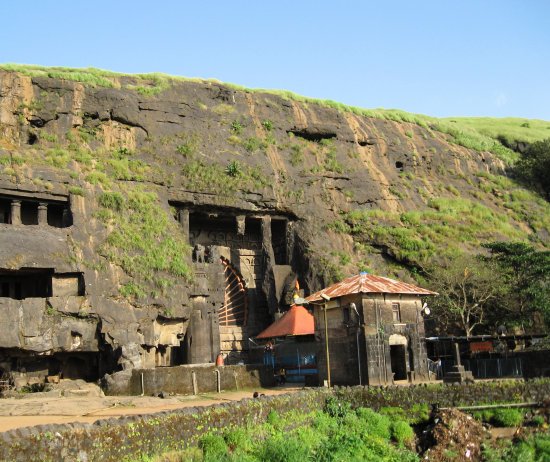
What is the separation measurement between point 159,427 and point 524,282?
1149 inches

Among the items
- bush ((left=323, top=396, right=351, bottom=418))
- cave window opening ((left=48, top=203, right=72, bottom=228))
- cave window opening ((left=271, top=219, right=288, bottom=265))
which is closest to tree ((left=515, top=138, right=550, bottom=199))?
cave window opening ((left=271, top=219, right=288, bottom=265))

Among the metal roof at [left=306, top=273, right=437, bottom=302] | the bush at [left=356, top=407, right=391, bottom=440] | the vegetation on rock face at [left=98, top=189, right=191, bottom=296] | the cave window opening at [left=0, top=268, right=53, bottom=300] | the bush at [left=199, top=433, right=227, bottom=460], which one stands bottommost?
the bush at [left=356, top=407, right=391, bottom=440]

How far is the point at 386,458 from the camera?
20.9 meters

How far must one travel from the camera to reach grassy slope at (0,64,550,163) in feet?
142

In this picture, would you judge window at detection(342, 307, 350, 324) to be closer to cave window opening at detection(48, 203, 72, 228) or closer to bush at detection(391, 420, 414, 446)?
bush at detection(391, 420, 414, 446)

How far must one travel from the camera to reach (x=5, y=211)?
34219 mm

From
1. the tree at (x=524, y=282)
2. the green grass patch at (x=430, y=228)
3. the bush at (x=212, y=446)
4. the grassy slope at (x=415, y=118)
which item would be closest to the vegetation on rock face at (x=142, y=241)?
the grassy slope at (x=415, y=118)

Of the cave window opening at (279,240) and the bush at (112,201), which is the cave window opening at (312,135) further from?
the bush at (112,201)

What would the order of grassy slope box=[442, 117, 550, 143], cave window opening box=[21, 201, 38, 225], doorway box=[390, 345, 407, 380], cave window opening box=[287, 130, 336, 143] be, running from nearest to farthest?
doorway box=[390, 345, 407, 380], cave window opening box=[21, 201, 38, 225], cave window opening box=[287, 130, 336, 143], grassy slope box=[442, 117, 550, 143]

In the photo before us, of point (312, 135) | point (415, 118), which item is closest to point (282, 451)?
point (312, 135)

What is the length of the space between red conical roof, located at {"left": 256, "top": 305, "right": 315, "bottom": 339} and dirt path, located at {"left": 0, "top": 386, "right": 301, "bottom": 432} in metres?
8.58

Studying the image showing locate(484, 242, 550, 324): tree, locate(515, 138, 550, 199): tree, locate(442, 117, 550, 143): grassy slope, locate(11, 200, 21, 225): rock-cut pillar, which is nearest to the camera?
locate(11, 200, 21, 225): rock-cut pillar

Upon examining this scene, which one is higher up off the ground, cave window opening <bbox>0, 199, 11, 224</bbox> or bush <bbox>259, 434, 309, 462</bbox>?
cave window opening <bbox>0, 199, 11, 224</bbox>

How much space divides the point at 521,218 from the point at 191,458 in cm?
4429
